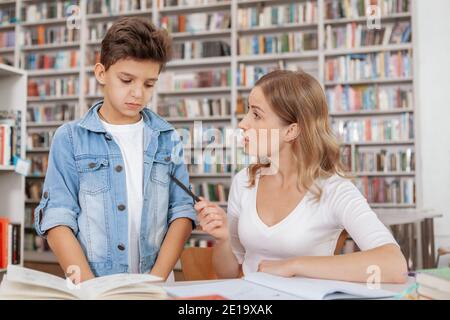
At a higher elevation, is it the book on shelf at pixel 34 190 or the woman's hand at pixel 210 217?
the woman's hand at pixel 210 217

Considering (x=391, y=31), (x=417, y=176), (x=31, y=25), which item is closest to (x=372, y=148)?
(x=417, y=176)

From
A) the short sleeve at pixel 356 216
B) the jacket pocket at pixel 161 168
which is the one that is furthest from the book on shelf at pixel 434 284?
the jacket pocket at pixel 161 168

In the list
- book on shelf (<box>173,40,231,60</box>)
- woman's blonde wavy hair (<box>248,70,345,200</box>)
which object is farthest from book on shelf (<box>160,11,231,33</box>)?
woman's blonde wavy hair (<box>248,70,345,200</box>)

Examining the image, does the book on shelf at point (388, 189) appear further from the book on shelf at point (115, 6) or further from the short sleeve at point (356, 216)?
Result: the short sleeve at point (356, 216)

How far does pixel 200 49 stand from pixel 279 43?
30.4 inches

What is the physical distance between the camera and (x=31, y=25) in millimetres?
4980

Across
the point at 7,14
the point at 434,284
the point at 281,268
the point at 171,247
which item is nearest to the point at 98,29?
the point at 7,14

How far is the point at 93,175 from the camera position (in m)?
1.15

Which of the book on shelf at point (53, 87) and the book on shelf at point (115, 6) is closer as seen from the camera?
the book on shelf at point (115, 6)

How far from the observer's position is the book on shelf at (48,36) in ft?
15.9

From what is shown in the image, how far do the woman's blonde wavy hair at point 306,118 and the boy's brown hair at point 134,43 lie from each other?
0.97 ft

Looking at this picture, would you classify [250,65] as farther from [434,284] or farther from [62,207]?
[434,284]

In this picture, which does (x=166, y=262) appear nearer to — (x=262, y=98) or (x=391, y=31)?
(x=262, y=98)

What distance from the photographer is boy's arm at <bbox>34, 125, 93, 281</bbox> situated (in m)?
1.07
